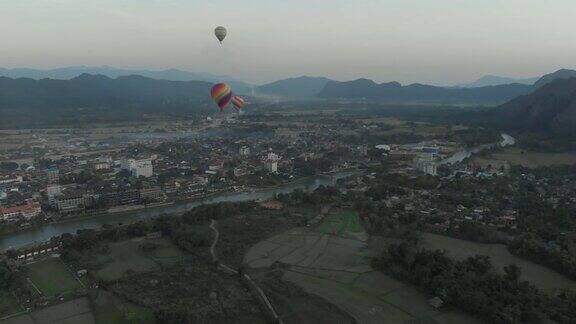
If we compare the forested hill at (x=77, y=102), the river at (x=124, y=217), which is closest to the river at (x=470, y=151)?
the river at (x=124, y=217)

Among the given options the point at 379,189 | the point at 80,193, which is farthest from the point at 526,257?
the point at 80,193

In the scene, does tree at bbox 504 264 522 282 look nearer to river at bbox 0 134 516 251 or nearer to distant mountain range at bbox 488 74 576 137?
river at bbox 0 134 516 251

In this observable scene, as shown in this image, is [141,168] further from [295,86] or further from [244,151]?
[295,86]

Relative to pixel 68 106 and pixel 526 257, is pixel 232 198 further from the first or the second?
pixel 68 106

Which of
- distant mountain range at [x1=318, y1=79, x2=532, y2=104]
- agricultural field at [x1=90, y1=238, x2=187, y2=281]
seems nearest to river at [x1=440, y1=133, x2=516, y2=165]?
agricultural field at [x1=90, y1=238, x2=187, y2=281]

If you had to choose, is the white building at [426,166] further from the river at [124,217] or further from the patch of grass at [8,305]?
the patch of grass at [8,305]

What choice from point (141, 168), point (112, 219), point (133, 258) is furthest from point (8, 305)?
point (141, 168)
